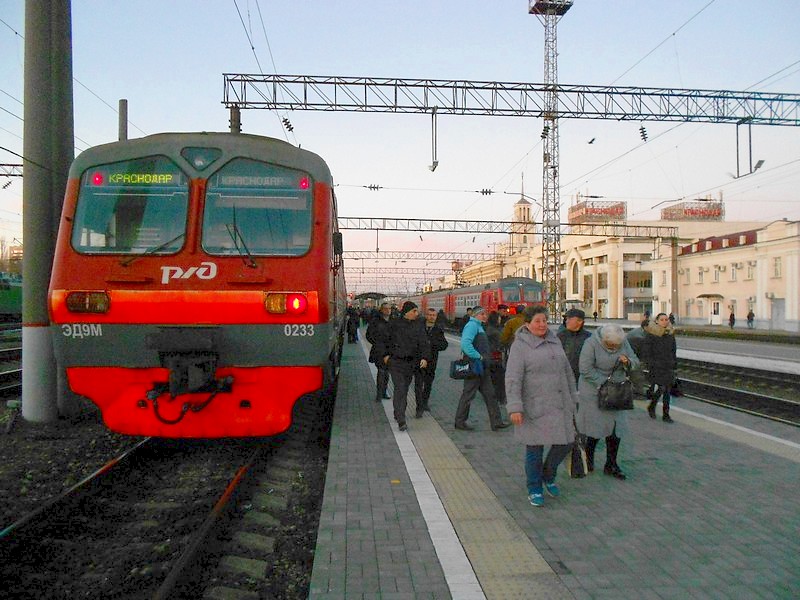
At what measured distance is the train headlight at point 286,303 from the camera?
21.5 ft

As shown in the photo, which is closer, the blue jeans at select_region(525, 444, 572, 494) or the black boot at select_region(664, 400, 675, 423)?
the blue jeans at select_region(525, 444, 572, 494)

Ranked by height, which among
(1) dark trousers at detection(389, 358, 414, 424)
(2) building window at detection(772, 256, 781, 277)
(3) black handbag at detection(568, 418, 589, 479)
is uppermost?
(2) building window at detection(772, 256, 781, 277)

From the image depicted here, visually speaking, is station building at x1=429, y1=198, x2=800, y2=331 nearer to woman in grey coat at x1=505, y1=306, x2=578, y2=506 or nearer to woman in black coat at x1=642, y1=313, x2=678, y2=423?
woman in black coat at x1=642, y1=313, x2=678, y2=423

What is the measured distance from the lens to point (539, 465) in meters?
5.30

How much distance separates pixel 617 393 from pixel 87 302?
16.1 feet

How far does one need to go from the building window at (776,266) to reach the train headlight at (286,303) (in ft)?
140

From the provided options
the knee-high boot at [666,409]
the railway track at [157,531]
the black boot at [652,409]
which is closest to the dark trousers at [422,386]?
the railway track at [157,531]

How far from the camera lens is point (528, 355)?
5422mm

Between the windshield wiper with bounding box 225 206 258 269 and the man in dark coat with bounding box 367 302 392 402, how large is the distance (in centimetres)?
326

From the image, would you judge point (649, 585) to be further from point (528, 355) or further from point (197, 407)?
point (197, 407)

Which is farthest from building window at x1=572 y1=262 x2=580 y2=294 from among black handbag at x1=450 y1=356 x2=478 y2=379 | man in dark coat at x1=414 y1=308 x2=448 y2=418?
black handbag at x1=450 y1=356 x2=478 y2=379

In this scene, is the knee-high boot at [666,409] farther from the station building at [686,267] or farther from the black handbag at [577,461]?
the station building at [686,267]

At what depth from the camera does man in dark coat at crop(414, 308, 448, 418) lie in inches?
374

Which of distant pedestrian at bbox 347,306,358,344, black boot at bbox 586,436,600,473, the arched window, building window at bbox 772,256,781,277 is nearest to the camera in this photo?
black boot at bbox 586,436,600,473
